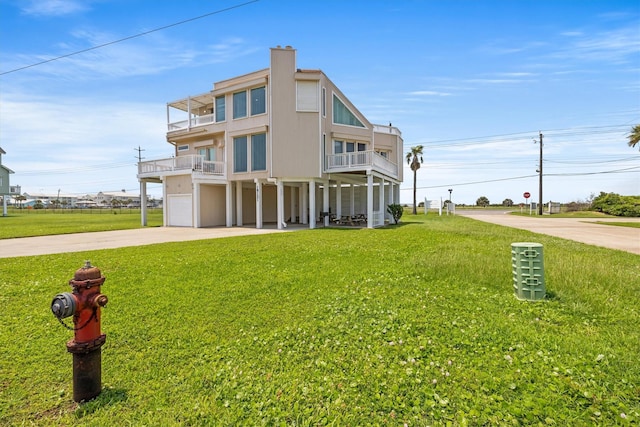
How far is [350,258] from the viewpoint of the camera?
25.8 feet

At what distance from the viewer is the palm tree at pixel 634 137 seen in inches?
902

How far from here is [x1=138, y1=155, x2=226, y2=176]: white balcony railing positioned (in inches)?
752

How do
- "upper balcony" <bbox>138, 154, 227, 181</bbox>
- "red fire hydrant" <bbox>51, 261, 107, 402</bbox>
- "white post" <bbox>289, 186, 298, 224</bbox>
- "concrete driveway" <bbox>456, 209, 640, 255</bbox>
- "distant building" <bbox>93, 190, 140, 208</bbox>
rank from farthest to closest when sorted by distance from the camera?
"distant building" <bbox>93, 190, 140, 208</bbox> < "white post" <bbox>289, 186, 298, 224</bbox> < "upper balcony" <bbox>138, 154, 227, 181</bbox> < "concrete driveway" <bbox>456, 209, 640, 255</bbox> < "red fire hydrant" <bbox>51, 261, 107, 402</bbox>

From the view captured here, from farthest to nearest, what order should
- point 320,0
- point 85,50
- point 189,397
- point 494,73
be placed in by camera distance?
1. point 494,73
2. point 85,50
3. point 320,0
4. point 189,397

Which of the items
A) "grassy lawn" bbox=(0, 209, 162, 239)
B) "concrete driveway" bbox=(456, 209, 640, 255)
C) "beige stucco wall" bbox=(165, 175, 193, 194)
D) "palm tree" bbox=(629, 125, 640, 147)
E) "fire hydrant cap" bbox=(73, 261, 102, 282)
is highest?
"palm tree" bbox=(629, 125, 640, 147)

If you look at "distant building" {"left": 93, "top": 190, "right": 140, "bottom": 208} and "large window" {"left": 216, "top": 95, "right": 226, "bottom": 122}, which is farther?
"distant building" {"left": 93, "top": 190, "right": 140, "bottom": 208}

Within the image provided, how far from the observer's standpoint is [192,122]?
22078mm

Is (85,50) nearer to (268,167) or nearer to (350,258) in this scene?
(268,167)

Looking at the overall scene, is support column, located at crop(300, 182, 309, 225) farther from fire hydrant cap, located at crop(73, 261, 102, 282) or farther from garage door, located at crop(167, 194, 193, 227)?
fire hydrant cap, located at crop(73, 261, 102, 282)

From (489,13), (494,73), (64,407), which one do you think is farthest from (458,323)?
(494,73)

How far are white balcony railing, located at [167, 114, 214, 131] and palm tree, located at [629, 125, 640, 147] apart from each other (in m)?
31.3

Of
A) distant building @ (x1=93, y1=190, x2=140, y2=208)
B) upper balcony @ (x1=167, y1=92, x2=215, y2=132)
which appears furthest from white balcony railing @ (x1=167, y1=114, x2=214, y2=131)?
distant building @ (x1=93, y1=190, x2=140, y2=208)

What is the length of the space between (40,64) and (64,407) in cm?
1279

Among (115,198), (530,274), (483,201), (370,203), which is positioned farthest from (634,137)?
(115,198)
